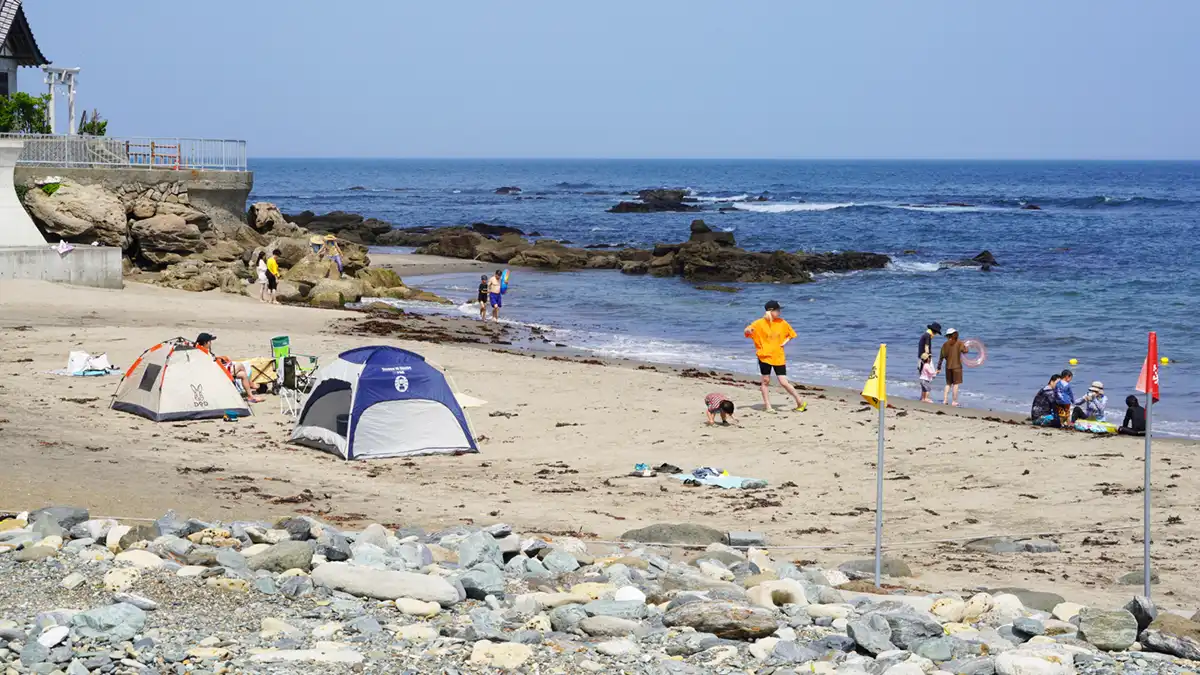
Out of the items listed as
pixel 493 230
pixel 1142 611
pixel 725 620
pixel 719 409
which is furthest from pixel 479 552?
pixel 493 230

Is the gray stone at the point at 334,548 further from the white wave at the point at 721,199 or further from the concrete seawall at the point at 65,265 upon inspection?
the white wave at the point at 721,199

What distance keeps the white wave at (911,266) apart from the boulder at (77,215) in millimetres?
27203

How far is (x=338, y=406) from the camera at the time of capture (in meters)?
14.5

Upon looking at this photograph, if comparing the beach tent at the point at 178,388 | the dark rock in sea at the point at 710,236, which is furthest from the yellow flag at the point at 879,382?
the dark rock in sea at the point at 710,236

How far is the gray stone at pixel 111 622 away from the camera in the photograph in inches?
278

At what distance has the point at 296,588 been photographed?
8117 mm

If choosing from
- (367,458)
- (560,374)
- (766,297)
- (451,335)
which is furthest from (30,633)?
(766,297)

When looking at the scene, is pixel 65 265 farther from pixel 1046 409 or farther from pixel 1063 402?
pixel 1063 402

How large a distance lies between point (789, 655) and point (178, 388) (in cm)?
1047

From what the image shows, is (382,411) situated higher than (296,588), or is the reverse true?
(382,411)

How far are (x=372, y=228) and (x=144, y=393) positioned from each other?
152 feet

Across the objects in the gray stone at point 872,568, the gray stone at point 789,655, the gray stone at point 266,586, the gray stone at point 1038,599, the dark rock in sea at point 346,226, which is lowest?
the gray stone at point 872,568

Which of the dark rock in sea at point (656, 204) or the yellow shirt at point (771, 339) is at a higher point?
the dark rock in sea at point (656, 204)

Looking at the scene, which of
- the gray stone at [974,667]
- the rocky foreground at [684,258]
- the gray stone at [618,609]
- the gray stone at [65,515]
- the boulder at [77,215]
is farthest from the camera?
the rocky foreground at [684,258]
